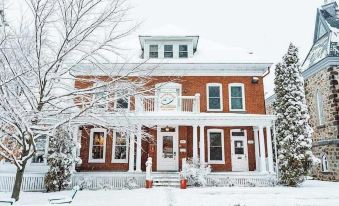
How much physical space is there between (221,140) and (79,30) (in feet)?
40.2

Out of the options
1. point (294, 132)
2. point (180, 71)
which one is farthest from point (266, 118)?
point (180, 71)

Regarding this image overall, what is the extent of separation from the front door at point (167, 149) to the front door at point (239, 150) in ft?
10.9

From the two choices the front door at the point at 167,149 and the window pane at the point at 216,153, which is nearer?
the front door at the point at 167,149

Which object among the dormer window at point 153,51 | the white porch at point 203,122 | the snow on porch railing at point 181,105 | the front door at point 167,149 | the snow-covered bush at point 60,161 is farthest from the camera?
the dormer window at point 153,51

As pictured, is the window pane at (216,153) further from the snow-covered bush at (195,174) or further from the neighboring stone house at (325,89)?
the neighboring stone house at (325,89)

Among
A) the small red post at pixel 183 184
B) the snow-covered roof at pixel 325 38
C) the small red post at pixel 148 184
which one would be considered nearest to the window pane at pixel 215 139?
the small red post at pixel 183 184

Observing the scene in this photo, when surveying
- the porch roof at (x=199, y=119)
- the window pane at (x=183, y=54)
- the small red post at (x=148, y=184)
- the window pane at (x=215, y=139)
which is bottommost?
the small red post at (x=148, y=184)

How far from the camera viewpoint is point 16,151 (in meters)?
14.4

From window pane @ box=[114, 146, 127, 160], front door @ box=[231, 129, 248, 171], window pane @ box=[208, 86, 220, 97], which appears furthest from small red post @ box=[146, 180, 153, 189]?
window pane @ box=[208, 86, 220, 97]

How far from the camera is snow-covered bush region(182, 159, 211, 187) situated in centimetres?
1537

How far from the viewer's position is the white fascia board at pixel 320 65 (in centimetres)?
1877

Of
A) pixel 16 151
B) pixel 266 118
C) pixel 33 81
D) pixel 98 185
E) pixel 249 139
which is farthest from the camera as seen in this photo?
pixel 249 139

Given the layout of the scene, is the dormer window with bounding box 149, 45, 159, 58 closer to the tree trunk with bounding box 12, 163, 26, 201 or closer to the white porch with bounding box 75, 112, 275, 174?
the white porch with bounding box 75, 112, 275, 174

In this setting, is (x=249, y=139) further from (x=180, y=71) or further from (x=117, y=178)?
(x=117, y=178)
